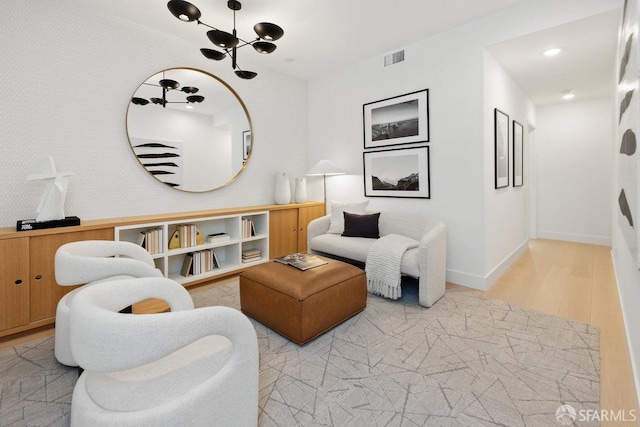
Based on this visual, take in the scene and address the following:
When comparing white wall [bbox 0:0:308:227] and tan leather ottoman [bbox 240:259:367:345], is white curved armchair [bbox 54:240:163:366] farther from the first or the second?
white wall [bbox 0:0:308:227]

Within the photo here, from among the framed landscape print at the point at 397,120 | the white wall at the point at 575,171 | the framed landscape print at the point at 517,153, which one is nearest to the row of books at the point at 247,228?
the framed landscape print at the point at 397,120

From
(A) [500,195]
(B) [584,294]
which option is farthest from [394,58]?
(B) [584,294]

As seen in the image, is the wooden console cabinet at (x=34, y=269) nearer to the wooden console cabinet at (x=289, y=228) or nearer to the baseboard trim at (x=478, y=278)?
the wooden console cabinet at (x=289, y=228)

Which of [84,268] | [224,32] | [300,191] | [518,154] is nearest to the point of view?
[84,268]

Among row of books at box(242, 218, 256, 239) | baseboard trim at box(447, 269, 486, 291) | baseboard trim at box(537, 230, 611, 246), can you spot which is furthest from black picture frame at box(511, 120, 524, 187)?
row of books at box(242, 218, 256, 239)

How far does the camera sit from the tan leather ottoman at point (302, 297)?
81.0 inches

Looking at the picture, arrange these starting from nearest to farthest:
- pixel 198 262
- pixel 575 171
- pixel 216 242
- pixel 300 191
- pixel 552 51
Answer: pixel 552 51 → pixel 198 262 → pixel 216 242 → pixel 300 191 → pixel 575 171

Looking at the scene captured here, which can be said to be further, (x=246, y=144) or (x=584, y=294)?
(x=246, y=144)

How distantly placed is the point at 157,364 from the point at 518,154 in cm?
496

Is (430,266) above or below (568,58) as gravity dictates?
below

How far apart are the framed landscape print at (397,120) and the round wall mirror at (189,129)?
1.67 meters

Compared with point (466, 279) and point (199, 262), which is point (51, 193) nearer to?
point (199, 262)

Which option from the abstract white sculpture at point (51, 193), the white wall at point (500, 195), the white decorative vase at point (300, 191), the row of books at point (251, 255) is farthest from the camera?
the white decorative vase at point (300, 191)

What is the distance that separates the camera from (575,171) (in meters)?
5.14
